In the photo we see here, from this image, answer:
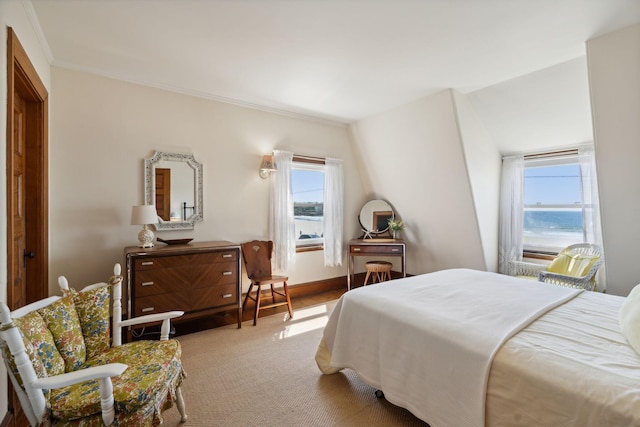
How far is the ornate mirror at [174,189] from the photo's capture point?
3299 mm

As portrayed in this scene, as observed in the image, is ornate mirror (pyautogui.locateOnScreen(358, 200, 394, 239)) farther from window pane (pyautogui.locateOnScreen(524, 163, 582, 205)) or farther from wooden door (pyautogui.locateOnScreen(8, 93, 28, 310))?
wooden door (pyautogui.locateOnScreen(8, 93, 28, 310))

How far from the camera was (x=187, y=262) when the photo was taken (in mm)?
2980

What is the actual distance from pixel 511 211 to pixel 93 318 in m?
4.67

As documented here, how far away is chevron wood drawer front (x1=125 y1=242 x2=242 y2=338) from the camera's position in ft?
8.98

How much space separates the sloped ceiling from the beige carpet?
2631 millimetres

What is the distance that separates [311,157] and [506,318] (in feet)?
11.0

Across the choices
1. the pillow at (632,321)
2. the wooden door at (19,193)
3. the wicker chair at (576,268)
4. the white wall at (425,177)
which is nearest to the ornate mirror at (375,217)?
the white wall at (425,177)

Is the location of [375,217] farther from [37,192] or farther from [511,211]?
[37,192]

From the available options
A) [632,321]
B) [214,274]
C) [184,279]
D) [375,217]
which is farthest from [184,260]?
[632,321]

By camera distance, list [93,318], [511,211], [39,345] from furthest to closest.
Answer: [511,211] → [93,318] → [39,345]

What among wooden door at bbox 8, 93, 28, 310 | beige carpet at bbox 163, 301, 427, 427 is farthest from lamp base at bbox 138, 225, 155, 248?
beige carpet at bbox 163, 301, 427, 427

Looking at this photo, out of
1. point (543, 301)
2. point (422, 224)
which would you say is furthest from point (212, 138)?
point (543, 301)

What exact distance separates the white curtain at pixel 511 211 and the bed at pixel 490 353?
80.9 inches

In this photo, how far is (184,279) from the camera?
2.96 meters
